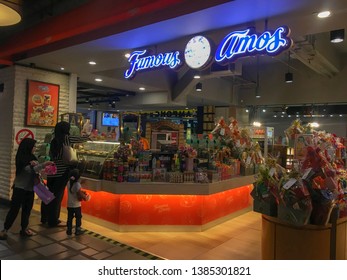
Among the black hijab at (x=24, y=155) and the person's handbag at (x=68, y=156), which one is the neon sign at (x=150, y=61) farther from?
the black hijab at (x=24, y=155)

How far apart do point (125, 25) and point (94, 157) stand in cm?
236

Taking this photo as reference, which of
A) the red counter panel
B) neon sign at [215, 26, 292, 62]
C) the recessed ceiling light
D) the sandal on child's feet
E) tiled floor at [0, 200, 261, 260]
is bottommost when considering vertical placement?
tiled floor at [0, 200, 261, 260]

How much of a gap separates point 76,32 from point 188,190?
3062 mm

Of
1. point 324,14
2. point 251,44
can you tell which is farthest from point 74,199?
point 324,14

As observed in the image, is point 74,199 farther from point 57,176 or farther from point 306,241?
point 306,241

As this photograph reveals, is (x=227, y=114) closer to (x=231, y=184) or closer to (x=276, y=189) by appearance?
(x=231, y=184)

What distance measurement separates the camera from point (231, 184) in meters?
5.41

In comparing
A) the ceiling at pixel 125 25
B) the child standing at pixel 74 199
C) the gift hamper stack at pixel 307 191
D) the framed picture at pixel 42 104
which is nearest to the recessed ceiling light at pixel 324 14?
the ceiling at pixel 125 25

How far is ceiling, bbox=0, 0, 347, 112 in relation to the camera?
357cm

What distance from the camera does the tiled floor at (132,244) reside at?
3810 millimetres

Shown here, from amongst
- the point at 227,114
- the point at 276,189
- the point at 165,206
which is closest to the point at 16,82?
the point at 165,206

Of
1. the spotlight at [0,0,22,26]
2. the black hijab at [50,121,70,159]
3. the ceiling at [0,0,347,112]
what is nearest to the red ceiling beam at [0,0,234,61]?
the ceiling at [0,0,347,112]

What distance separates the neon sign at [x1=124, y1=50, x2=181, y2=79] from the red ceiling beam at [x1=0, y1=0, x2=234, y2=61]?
0.84 meters

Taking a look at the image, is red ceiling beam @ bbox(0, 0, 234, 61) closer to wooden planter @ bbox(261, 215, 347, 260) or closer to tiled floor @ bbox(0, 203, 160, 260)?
wooden planter @ bbox(261, 215, 347, 260)
